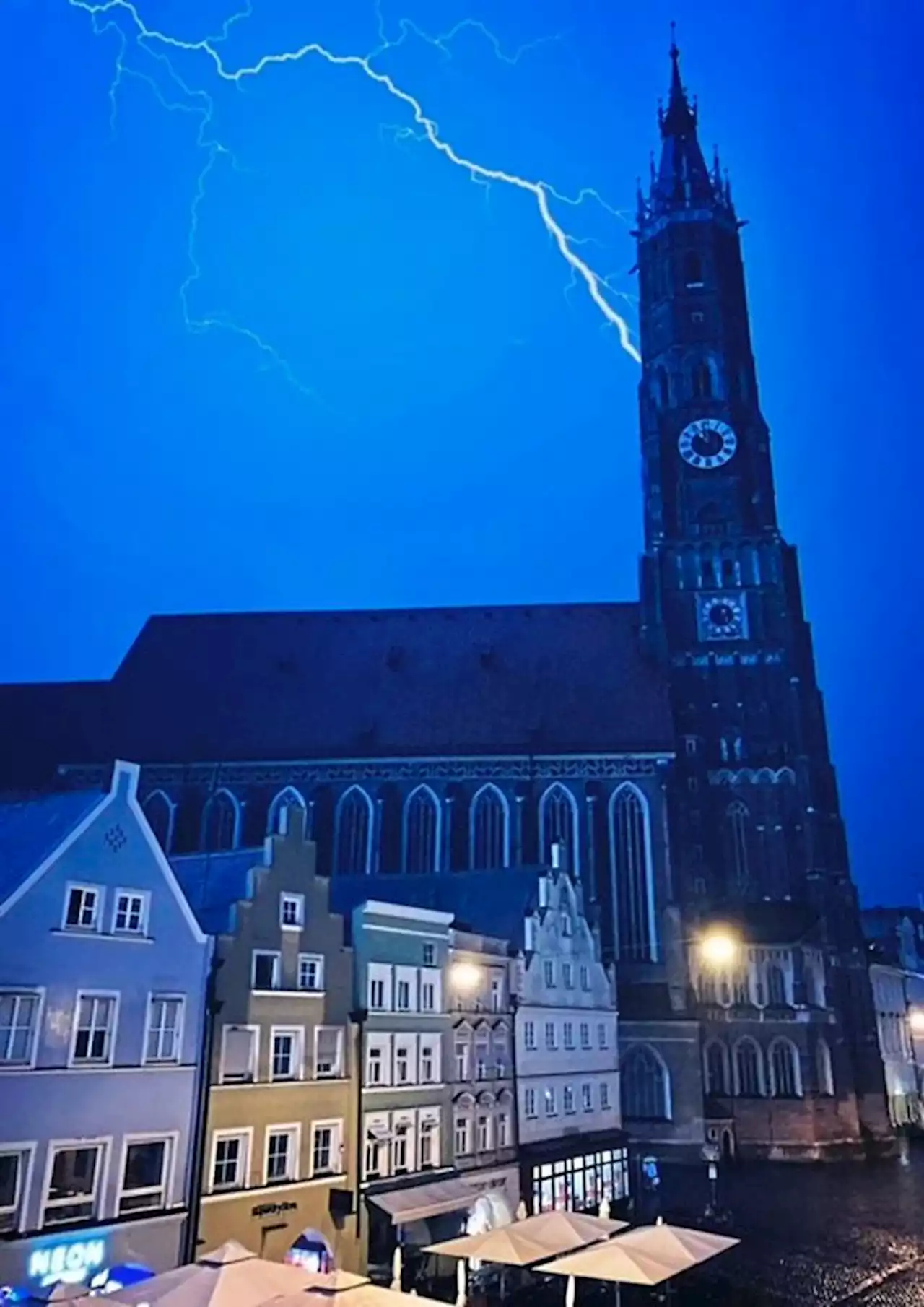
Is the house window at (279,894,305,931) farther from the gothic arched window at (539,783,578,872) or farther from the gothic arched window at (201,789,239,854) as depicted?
the gothic arched window at (201,789,239,854)

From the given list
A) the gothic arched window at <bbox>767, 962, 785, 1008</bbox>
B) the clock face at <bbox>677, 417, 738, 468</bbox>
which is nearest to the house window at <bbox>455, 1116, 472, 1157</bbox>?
the gothic arched window at <bbox>767, 962, 785, 1008</bbox>

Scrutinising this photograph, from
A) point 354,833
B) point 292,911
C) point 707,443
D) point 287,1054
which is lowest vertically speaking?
point 287,1054

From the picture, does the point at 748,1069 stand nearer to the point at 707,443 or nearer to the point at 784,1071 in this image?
the point at 784,1071

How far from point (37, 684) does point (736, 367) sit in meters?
50.9

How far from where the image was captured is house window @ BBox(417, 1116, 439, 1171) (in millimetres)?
28281

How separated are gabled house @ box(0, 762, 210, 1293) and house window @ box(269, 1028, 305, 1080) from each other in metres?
2.38

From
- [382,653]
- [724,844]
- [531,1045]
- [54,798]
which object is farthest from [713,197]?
[54,798]

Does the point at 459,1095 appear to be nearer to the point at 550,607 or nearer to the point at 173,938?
the point at 173,938

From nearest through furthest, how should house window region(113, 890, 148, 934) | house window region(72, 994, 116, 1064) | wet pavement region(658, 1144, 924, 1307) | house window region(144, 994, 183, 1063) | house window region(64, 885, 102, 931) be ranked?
house window region(72, 994, 116, 1064)
house window region(64, 885, 102, 931)
house window region(144, 994, 183, 1063)
house window region(113, 890, 148, 934)
wet pavement region(658, 1144, 924, 1307)

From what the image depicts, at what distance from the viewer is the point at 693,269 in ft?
242

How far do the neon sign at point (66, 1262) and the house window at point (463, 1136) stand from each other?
12.2 meters

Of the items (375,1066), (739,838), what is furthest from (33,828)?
(739,838)

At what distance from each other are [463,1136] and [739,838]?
31.7m

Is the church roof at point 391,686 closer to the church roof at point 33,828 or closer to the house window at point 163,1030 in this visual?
the church roof at point 33,828
